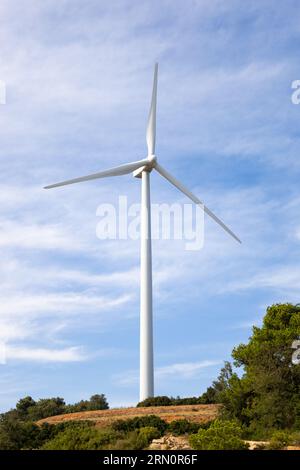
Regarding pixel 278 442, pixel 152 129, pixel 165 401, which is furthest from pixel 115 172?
pixel 278 442

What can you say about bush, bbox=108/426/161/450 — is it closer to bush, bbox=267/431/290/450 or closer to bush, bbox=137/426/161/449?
bush, bbox=137/426/161/449

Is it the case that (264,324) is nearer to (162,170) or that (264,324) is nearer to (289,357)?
(289,357)

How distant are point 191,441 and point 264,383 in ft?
44.4

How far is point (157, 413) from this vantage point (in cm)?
5106

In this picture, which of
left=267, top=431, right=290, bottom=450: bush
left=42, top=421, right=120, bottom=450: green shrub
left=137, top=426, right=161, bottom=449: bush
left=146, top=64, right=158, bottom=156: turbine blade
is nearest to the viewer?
left=267, top=431, right=290, bottom=450: bush

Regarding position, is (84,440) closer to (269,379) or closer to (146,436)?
(146,436)

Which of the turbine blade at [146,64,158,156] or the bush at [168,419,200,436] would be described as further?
the turbine blade at [146,64,158,156]

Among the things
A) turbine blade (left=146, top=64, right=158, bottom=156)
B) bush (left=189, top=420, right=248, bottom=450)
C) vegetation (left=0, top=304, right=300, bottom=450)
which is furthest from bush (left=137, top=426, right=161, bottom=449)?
turbine blade (left=146, top=64, right=158, bottom=156)

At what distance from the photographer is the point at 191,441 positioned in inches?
1323

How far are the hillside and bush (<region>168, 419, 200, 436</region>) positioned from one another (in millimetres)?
4102

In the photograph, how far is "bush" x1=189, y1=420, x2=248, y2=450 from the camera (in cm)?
3228

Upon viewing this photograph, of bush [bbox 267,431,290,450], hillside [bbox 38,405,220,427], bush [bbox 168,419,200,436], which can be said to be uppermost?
hillside [bbox 38,405,220,427]

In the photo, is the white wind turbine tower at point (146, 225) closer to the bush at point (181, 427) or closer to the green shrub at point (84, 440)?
the bush at point (181, 427)
